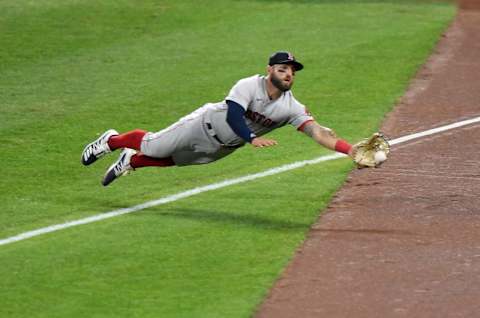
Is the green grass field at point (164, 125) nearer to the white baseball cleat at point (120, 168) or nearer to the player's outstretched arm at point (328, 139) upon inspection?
the white baseball cleat at point (120, 168)

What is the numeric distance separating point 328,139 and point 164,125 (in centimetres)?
336

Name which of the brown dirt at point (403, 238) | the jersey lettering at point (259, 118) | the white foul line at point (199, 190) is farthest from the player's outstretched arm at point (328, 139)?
the white foul line at point (199, 190)

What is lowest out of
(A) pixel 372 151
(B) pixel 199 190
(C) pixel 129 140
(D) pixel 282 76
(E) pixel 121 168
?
(B) pixel 199 190

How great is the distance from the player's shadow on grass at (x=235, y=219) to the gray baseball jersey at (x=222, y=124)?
1.76 ft

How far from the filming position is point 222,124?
10.5 meters

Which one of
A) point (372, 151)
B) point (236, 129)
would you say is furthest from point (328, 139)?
point (236, 129)

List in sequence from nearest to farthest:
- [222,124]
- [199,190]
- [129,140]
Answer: [222,124], [129,140], [199,190]

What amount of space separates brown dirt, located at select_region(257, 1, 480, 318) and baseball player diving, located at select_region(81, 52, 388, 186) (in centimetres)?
65

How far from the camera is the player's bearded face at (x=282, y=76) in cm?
1030

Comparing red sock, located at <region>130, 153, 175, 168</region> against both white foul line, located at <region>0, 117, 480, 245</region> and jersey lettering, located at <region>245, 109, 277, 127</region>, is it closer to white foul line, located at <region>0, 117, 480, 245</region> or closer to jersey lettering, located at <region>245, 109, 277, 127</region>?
white foul line, located at <region>0, 117, 480, 245</region>

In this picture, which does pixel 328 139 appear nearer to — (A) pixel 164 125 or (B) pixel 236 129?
(B) pixel 236 129

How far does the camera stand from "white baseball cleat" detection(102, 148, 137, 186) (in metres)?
11.1

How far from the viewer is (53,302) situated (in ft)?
27.4

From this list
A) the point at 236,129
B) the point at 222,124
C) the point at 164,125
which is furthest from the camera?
the point at 164,125
